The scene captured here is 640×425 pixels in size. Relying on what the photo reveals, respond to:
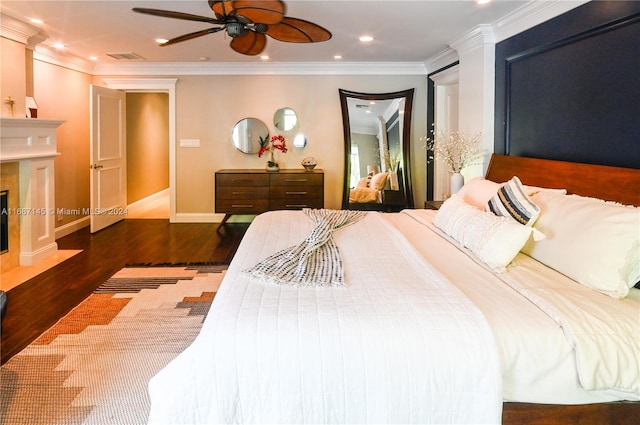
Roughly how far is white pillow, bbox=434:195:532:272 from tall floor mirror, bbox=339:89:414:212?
12.2 ft

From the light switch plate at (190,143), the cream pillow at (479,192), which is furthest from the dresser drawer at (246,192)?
the cream pillow at (479,192)

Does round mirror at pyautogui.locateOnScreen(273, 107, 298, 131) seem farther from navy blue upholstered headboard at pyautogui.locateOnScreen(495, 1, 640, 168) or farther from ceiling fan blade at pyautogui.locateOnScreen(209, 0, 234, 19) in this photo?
ceiling fan blade at pyautogui.locateOnScreen(209, 0, 234, 19)

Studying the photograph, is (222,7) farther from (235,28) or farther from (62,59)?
(62,59)

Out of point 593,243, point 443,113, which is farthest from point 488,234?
point 443,113

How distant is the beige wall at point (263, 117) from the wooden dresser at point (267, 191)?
0.51 m

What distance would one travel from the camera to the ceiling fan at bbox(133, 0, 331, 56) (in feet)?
8.48

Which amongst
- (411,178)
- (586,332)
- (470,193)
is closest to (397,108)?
(411,178)

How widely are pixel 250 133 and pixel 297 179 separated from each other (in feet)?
3.47

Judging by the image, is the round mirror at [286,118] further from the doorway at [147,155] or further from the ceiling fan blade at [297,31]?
the ceiling fan blade at [297,31]

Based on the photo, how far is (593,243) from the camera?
2033 mm

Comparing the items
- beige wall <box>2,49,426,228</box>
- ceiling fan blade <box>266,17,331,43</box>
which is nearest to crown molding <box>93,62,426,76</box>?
beige wall <box>2,49,426,228</box>

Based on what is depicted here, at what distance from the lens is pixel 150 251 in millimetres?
5234

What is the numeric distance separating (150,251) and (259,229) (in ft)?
8.84

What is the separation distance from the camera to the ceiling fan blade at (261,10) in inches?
98.5
